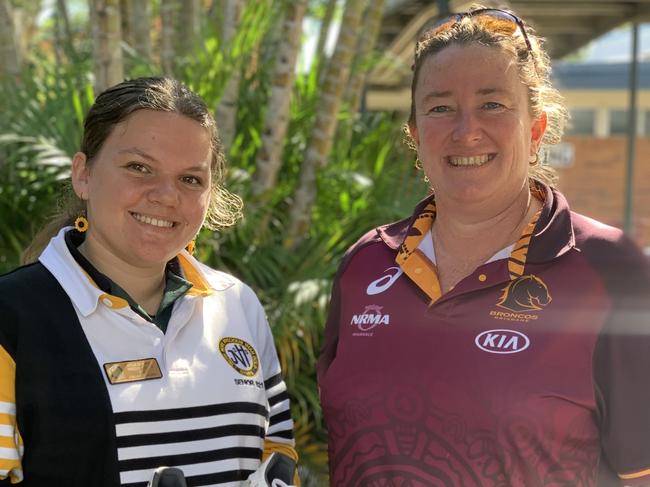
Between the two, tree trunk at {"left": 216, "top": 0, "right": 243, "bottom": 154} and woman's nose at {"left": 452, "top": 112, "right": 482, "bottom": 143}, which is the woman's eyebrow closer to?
woman's nose at {"left": 452, "top": 112, "right": 482, "bottom": 143}

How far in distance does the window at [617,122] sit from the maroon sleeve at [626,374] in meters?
20.2

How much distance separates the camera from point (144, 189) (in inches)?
88.3

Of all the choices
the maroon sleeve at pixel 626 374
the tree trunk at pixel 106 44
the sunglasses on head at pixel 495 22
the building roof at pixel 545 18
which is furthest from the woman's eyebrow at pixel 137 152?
the building roof at pixel 545 18

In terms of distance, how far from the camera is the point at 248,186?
5.04 meters

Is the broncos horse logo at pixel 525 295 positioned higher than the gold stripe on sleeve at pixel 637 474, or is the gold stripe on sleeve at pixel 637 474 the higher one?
the broncos horse logo at pixel 525 295

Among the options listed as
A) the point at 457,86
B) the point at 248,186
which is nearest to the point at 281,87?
the point at 248,186

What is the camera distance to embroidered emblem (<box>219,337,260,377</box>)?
235 cm

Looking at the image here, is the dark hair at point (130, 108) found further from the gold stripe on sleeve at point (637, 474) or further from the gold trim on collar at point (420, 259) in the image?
the gold stripe on sleeve at point (637, 474)

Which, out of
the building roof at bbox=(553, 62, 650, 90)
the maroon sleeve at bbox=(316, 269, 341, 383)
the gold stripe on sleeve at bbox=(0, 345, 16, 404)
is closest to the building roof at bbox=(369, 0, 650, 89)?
the maroon sleeve at bbox=(316, 269, 341, 383)

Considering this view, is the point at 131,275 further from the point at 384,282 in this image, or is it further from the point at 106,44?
the point at 106,44

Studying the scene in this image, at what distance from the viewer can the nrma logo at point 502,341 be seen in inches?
86.3

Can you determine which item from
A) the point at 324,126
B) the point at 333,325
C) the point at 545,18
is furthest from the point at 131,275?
the point at 545,18

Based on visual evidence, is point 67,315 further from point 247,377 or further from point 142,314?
point 247,377

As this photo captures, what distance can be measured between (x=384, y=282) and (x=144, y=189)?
28.1 inches
